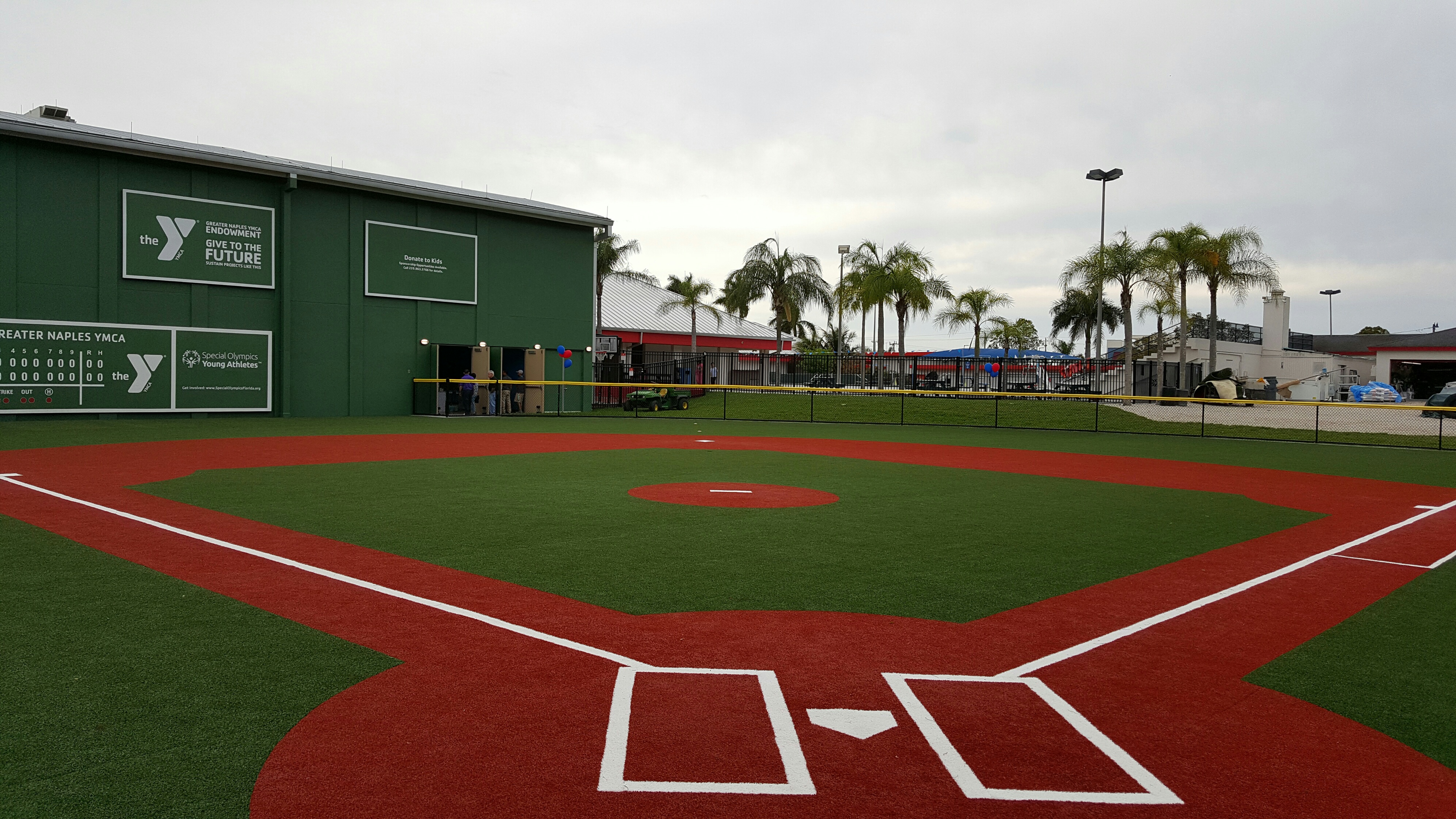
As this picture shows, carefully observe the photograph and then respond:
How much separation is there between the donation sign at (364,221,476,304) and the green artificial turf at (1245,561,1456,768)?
31832mm

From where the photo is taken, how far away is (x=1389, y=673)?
5.39m

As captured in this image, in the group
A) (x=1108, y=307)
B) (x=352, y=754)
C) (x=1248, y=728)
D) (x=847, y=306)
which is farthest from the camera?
(x=1108, y=307)

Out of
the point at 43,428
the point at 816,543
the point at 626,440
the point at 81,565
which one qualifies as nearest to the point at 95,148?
the point at 43,428

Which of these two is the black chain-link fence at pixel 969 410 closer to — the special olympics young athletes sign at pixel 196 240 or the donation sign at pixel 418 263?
the donation sign at pixel 418 263

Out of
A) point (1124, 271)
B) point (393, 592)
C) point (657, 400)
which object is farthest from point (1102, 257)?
point (393, 592)

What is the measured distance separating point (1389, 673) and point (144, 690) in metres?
6.92

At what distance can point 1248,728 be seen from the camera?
4.53 metres

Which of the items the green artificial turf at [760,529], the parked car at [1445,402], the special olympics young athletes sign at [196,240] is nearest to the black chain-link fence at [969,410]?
the parked car at [1445,402]

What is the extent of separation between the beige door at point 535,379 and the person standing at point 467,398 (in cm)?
229

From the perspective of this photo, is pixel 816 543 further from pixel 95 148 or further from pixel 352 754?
pixel 95 148

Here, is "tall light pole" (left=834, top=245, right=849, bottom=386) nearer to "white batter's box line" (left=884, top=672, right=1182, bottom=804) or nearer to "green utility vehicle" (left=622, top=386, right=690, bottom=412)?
"green utility vehicle" (left=622, top=386, right=690, bottom=412)

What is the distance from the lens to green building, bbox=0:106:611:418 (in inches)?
1029

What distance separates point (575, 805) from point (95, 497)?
10.7 metres

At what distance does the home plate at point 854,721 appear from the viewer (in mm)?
4398
